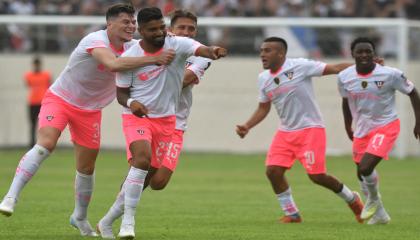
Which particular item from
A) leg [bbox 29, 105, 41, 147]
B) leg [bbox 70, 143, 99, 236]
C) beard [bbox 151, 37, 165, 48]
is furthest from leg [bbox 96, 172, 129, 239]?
leg [bbox 29, 105, 41, 147]

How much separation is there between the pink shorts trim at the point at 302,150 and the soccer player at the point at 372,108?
0.47 m

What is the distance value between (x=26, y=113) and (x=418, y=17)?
1198 cm

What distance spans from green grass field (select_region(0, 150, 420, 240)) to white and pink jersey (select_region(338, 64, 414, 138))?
1365 millimetres

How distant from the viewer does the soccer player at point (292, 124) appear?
1426 centimetres

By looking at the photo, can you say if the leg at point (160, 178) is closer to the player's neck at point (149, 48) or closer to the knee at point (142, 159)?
the knee at point (142, 159)

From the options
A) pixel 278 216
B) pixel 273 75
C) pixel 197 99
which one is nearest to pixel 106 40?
pixel 273 75

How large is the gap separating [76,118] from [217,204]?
5293 millimetres

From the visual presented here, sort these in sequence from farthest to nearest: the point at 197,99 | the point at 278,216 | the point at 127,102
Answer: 1. the point at 197,99
2. the point at 278,216
3. the point at 127,102

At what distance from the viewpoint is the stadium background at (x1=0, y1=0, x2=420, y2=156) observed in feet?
96.5

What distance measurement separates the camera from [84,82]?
1183 centimetres

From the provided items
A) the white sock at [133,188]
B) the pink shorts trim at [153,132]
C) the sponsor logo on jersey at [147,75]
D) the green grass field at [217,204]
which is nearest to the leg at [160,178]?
the green grass field at [217,204]

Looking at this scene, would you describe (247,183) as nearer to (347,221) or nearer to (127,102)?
(347,221)

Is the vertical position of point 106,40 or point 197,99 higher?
point 106,40

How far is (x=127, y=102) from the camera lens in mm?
10859
